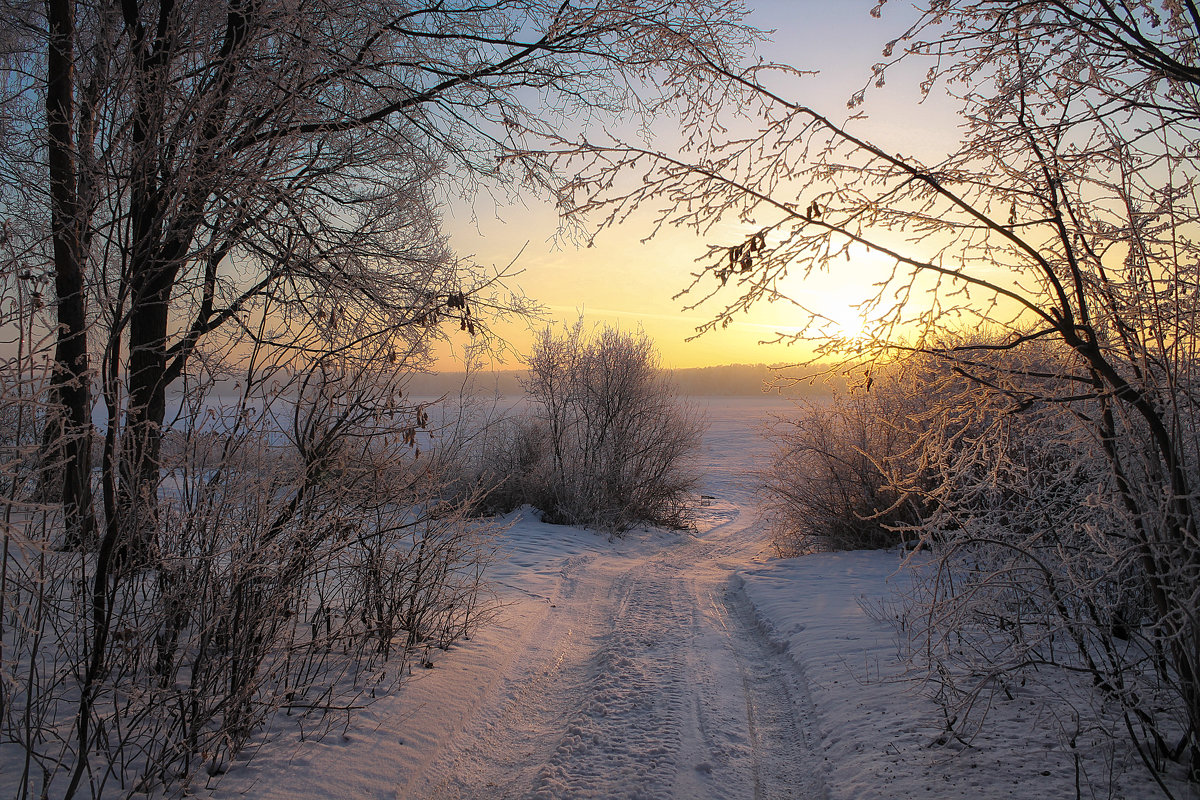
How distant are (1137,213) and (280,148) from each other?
472cm

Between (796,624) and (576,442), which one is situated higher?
(576,442)

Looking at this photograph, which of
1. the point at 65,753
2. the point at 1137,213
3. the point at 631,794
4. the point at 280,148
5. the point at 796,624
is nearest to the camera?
the point at 1137,213

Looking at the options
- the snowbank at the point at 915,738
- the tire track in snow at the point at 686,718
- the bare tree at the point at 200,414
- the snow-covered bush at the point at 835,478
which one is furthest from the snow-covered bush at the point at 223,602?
the snow-covered bush at the point at 835,478

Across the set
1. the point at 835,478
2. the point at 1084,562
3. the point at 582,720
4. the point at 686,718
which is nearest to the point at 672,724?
the point at 686,718

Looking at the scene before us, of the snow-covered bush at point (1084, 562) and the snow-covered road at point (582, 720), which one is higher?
the snow-covered bush at point (1084, 562)

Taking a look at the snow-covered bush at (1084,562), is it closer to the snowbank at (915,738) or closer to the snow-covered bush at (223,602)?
the snowbank at (915,738)

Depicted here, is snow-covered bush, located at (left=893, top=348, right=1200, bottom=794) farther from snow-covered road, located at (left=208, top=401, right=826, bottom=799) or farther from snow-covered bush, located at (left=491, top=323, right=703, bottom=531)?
snow-covered bush, located at (left=491, top=323, right=703, bottom=531)

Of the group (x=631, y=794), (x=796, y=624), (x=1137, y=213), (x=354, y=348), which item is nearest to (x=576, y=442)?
(x=796, y=624)

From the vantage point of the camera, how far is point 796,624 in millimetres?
6684

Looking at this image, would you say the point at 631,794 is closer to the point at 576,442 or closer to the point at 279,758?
the point at 279,758

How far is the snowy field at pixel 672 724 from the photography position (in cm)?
343

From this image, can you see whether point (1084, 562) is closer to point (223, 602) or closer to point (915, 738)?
point (915, 738)

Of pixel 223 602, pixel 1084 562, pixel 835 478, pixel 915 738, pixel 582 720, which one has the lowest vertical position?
pixel 582 720

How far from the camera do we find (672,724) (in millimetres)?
4305
